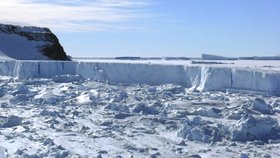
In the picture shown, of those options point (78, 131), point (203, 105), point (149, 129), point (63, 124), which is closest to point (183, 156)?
point (149, 129)

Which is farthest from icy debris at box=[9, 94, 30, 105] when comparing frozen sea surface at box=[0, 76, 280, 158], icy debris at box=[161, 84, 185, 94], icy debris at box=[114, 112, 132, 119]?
icy debris at box=[161, 84, 185, 94]

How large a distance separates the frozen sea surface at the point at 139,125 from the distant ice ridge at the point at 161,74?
51 cm

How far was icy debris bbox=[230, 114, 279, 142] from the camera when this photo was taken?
7340 mm

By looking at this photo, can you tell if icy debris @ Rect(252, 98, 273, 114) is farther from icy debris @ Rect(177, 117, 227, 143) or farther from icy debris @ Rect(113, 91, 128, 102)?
icy debris @ Rect(113, 91, 128, 102)

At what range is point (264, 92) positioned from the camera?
12.3m

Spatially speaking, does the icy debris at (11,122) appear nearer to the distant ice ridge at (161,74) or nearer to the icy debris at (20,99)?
the icy debris at (20,99)

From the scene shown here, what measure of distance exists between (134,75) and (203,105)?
5.61m

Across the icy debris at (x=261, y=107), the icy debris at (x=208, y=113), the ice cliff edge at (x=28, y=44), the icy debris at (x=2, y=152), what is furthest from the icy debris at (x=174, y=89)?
the ice cliff edge at (x=28, y=44)

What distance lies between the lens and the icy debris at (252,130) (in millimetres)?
7340

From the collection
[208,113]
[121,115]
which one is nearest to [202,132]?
[208,113]

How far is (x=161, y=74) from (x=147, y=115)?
20.3 ft

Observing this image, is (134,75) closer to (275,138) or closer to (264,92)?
(264,92)

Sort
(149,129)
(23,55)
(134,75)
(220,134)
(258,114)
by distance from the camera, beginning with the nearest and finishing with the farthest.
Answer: (220,134) < (149,129) < (258,114) < (134,75) < (23,55)

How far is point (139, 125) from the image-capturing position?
8492mm
